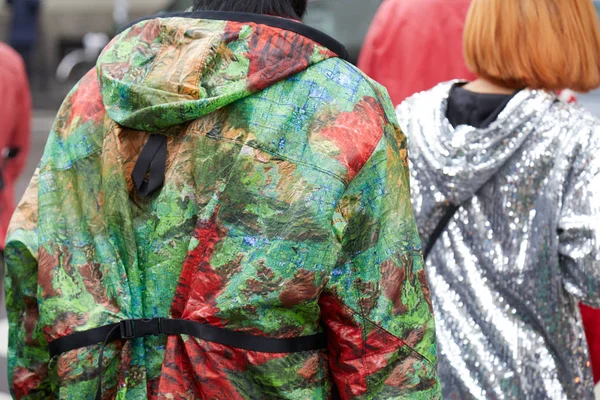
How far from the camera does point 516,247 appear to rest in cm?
265

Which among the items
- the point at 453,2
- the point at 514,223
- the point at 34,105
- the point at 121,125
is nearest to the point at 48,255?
the point at 121,125

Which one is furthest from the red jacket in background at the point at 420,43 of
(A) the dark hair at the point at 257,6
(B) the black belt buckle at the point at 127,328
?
(B) the black belt buckle at the point at 127,328

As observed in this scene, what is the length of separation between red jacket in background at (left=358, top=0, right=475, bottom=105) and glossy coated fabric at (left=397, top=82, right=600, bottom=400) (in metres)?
1.39

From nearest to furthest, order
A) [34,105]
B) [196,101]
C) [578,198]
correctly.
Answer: [196,101], [578,198], [34,105]

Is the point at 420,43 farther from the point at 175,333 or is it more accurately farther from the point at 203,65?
the point at 175,333

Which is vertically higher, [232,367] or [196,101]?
[196,101]

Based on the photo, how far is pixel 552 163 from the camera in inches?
102

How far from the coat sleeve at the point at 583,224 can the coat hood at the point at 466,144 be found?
0.54ft

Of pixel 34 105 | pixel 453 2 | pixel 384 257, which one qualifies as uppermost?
pixel 384 257

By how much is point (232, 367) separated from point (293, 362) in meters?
0.10

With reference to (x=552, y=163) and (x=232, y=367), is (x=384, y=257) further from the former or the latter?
(x=552, y=163)

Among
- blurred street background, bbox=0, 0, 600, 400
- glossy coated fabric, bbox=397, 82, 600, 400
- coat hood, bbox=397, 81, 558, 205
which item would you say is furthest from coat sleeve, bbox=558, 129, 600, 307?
blurred street background, bbox=0, 0, 600, 400

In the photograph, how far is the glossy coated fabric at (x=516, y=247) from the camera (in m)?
2.58

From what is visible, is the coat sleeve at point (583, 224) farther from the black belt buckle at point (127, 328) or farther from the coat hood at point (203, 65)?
the black belt buckle at point (127, 328)
